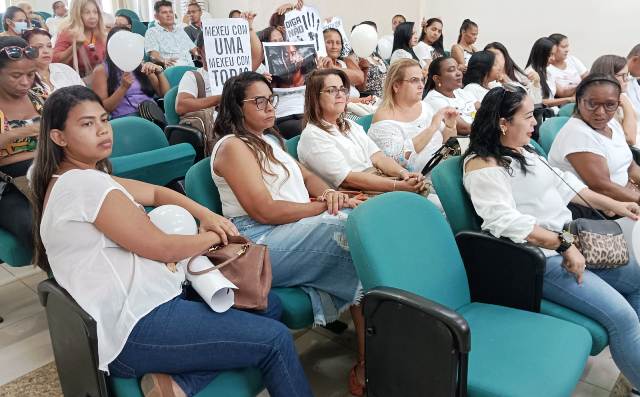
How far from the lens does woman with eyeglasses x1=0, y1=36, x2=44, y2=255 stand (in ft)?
6.77

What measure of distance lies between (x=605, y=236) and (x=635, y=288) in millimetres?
237

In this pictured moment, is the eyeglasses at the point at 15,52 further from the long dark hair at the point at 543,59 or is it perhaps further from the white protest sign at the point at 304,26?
the long dark hair at the point at 543,59

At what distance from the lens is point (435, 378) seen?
1.23 meters

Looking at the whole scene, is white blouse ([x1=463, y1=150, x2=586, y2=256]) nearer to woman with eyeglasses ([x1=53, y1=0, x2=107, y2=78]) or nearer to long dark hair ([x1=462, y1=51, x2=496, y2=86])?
long dark hair ([x1=462, y1=51, x2=496, y2=86])

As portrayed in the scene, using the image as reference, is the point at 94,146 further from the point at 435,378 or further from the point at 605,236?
the point at 605,236

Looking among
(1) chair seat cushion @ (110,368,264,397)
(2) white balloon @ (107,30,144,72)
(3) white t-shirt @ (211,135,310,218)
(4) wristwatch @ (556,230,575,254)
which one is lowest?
(1) chair seat cushion @ (110,368,264,397)

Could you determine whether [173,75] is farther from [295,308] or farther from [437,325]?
[437,325]

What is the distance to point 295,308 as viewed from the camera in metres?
1.64

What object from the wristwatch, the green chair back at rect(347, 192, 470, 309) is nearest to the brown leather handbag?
the green chair back at rect(347, 192, 470, 309)

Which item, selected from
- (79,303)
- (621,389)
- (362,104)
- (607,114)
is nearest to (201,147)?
(362,104)

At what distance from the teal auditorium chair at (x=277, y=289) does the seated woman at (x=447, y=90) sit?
5.58 feet

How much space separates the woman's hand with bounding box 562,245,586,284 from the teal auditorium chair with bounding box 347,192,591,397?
16 centimetres

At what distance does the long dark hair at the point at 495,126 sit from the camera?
5.98 ft

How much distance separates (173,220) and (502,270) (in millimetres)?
1072
